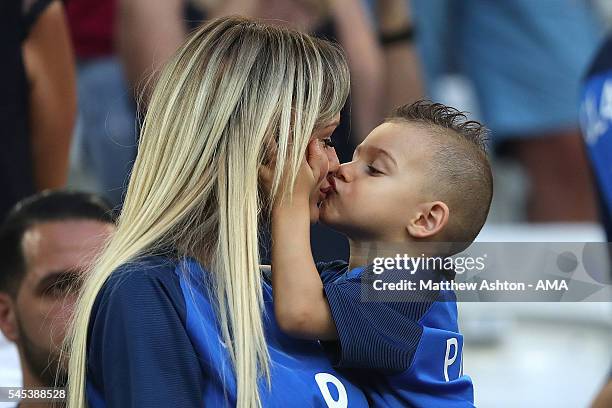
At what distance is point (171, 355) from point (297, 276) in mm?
246

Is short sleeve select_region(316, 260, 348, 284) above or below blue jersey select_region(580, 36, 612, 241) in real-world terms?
below

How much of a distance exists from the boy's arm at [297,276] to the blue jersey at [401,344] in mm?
24

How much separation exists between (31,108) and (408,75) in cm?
137

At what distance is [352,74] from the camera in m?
3.74

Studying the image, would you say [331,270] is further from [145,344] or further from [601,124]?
[601,124]

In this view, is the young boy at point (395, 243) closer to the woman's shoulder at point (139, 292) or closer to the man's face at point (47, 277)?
the woman's shoulder at point (139, 292)

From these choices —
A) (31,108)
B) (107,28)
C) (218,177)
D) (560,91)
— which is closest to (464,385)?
(218,177)

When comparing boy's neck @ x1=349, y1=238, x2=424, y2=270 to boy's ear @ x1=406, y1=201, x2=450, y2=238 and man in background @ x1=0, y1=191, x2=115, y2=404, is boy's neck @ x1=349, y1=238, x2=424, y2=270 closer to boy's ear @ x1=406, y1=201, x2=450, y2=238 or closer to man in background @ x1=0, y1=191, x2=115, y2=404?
boy's ear @ x1=406, y1=201, x2=450, y2=238

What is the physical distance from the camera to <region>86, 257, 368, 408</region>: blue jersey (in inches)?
69.9

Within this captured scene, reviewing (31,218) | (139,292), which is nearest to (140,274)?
(139,292)

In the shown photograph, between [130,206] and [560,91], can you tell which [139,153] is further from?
[560,91]

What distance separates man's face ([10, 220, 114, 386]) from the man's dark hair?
2cm

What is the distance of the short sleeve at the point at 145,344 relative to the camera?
5.80ft

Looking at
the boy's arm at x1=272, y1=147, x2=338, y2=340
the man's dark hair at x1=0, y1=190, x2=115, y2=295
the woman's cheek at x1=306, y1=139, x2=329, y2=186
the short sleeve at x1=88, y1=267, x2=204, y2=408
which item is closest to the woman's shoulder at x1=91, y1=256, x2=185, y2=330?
the short sleeve at x1=88, y1=267, x2=204, y2=408
